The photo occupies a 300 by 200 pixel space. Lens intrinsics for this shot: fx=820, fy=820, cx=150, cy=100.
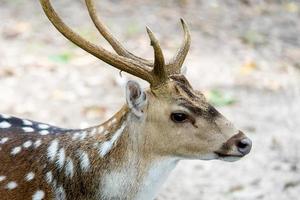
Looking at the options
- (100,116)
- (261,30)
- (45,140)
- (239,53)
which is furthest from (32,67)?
(45,140)

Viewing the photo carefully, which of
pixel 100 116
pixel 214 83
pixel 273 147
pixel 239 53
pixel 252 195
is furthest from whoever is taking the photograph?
pixel 239 53

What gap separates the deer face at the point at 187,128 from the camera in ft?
14.6

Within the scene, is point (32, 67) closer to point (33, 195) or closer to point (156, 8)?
point (156, 8)

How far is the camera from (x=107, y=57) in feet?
14.8

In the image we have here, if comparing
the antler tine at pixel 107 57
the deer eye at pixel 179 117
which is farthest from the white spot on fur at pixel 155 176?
the antler tine at pixel 107 57

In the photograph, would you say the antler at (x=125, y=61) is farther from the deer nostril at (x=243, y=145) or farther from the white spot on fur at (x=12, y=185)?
the white spot on fur at (x=12, y=185)

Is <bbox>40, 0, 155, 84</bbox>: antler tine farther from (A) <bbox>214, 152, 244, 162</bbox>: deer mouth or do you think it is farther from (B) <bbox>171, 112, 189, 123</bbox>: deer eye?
(A) <bbox>214, 152, 244, 162</bbox>: deer mouth

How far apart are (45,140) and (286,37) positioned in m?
6.28

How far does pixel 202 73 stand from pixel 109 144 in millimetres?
4703

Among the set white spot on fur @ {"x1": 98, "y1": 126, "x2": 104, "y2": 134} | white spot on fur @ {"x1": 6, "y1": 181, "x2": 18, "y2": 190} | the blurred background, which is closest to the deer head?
white spot on fur @ {"x1": 98, "y1": 126, "x2": 104, "y2": 134}

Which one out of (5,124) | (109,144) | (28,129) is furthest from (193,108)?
(5,124)

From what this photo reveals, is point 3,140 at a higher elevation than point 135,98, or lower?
lower

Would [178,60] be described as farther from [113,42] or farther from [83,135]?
[83,135]

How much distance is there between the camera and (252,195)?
6.59 m
